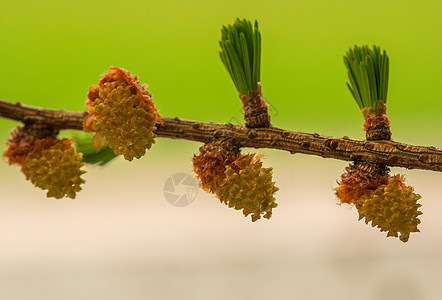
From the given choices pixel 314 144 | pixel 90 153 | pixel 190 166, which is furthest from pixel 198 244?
pixel 314 144

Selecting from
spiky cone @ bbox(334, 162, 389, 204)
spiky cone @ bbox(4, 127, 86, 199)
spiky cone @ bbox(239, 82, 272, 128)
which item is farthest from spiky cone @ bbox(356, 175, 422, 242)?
spiky cone @ bbox(4, 127, 86, 199)

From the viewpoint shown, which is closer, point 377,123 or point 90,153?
point 377,123

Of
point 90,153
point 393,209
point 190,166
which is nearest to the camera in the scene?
point 393,209

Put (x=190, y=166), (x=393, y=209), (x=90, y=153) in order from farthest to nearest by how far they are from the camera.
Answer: (x=190, y=166) < (x=90, y=153) < (x=393, y=209)

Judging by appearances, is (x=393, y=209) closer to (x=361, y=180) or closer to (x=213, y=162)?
(x=361, y=180)

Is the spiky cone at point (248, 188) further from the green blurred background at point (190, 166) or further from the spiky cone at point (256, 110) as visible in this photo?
the green blurred background at point (190, 166)
